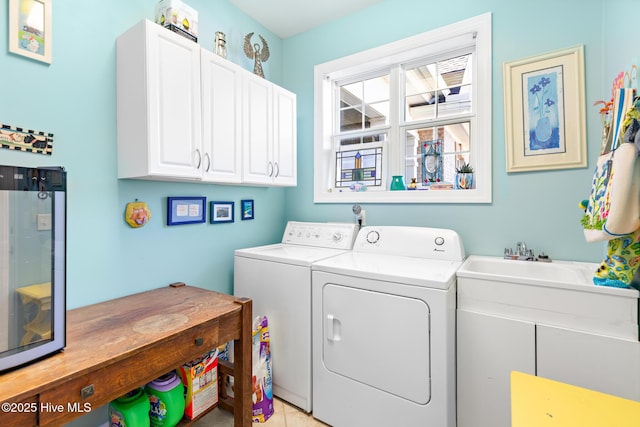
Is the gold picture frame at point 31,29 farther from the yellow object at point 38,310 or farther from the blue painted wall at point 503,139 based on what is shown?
the blue painted wall at point 503,139

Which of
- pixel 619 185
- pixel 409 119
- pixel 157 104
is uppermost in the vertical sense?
pixel 409 119

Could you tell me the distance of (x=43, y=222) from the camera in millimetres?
985

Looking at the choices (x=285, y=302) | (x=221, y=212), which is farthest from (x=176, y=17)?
(x=285, y=302)

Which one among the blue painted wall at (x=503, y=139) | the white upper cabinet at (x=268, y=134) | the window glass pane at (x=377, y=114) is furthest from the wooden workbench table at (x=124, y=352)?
the window glass pane at (x=377, y=114)

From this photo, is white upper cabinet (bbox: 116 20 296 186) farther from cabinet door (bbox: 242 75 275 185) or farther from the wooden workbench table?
the wooden workbench table

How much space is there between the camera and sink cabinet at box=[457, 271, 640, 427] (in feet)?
4.04

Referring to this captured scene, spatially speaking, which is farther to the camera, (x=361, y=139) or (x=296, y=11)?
(x=361, y=139)

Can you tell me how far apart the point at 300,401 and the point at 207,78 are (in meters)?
2.12

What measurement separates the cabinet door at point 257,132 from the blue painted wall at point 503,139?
890mm

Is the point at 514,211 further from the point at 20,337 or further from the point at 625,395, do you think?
the point at 20,337

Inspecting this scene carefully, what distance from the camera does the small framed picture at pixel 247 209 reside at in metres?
2.47

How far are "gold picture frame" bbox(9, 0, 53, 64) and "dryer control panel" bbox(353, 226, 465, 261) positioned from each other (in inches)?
81.8

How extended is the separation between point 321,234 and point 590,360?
5.70 ft

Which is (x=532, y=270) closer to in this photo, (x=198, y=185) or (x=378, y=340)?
(x=378, y=340)
